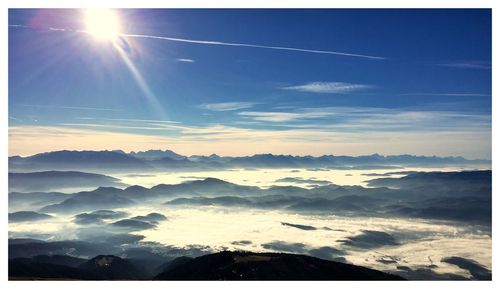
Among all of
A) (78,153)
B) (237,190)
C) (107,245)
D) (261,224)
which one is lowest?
(107,245)

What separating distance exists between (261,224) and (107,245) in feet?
56.0

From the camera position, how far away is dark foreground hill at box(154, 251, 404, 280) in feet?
61.0

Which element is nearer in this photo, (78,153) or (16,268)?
(16,268)

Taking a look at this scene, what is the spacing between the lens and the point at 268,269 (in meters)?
19.5

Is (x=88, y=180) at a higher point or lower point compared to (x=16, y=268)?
higher

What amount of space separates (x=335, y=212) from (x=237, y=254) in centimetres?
1769

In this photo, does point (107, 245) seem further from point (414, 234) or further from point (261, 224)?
point (414, 234)

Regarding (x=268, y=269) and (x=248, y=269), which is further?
(x=248, y=269)

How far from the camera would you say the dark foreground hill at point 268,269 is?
1858 centimetres

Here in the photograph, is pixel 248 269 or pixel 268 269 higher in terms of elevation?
pixel 268 269
